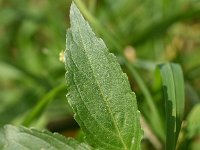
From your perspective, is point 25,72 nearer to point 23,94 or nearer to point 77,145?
point 23,94

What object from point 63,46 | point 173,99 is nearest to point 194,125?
point 173,99

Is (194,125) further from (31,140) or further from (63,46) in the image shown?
(63,46)

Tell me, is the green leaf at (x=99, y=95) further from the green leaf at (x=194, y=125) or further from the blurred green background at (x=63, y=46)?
the blurred green background at (x=63, y=46)

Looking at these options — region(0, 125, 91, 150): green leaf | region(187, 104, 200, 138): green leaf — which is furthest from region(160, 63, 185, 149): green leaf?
region(0, 125, 91, 150): green leaf

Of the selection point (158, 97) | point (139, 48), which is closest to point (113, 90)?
point (158, 97)

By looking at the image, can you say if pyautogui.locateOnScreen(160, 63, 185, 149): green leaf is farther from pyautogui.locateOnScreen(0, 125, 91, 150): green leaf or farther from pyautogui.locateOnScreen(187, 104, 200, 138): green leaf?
pyautogui.locateOnScreen(0, 125, 91, 150): green leaf

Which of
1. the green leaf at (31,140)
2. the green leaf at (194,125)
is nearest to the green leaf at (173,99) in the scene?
the green leaf at (194,125)

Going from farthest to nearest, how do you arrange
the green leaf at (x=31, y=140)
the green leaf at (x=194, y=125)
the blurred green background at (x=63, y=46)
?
the blurred green background at (x=63, y=46) < the green leaf at (x=194, y=125) < the green leaf at (x=31, y=140)
